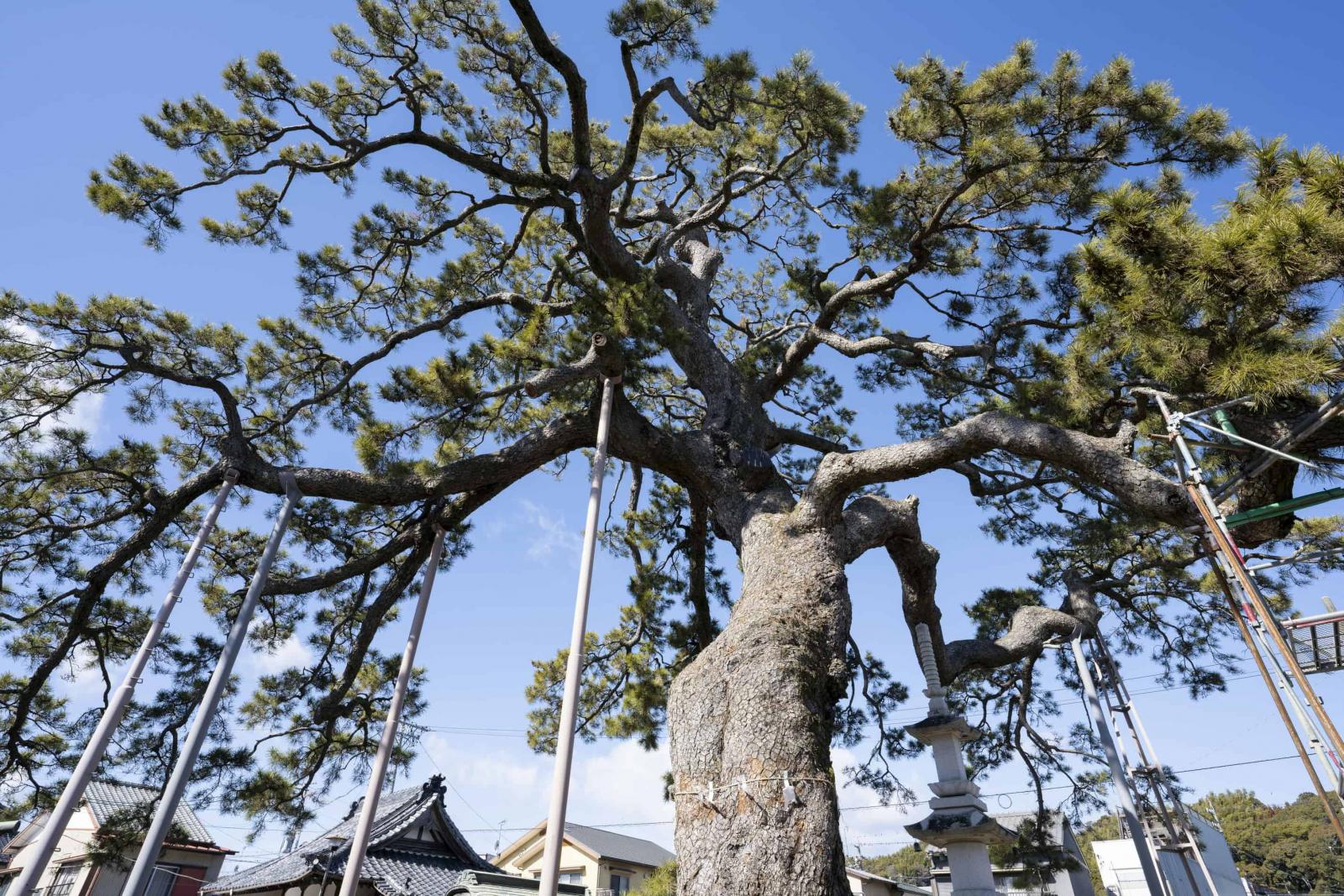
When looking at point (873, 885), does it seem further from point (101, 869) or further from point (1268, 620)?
point (1268, 620)

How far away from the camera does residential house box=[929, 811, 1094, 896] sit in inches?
244

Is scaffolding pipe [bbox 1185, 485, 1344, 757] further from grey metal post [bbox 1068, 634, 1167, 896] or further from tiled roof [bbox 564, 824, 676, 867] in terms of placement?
tiled roof [bbox 564, 824, 676, 867]

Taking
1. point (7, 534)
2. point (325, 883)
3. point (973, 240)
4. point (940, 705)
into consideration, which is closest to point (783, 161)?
point (973, 240)

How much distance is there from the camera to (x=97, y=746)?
3.61 meters

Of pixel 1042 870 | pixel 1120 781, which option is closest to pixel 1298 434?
pixel 1120 781

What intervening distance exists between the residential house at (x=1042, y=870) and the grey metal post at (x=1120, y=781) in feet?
1.86

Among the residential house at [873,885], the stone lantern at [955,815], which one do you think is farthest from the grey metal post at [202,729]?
the residential house at [873,885]

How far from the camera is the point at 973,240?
6.36m

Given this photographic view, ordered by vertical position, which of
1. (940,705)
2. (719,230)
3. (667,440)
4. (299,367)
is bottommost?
(940,705)

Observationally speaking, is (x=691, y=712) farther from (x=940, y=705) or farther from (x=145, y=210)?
(x=145, y=210)

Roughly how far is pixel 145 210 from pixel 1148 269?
5952 mm

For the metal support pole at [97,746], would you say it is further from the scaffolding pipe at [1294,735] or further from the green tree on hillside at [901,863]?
the green tree on hillside at [901,863]

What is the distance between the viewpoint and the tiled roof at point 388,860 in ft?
28.7

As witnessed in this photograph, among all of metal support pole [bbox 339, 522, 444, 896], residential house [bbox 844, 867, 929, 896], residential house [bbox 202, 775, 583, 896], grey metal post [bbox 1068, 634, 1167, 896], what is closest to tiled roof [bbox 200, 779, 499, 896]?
residential house [bbox 202, 775, 583, 896]
